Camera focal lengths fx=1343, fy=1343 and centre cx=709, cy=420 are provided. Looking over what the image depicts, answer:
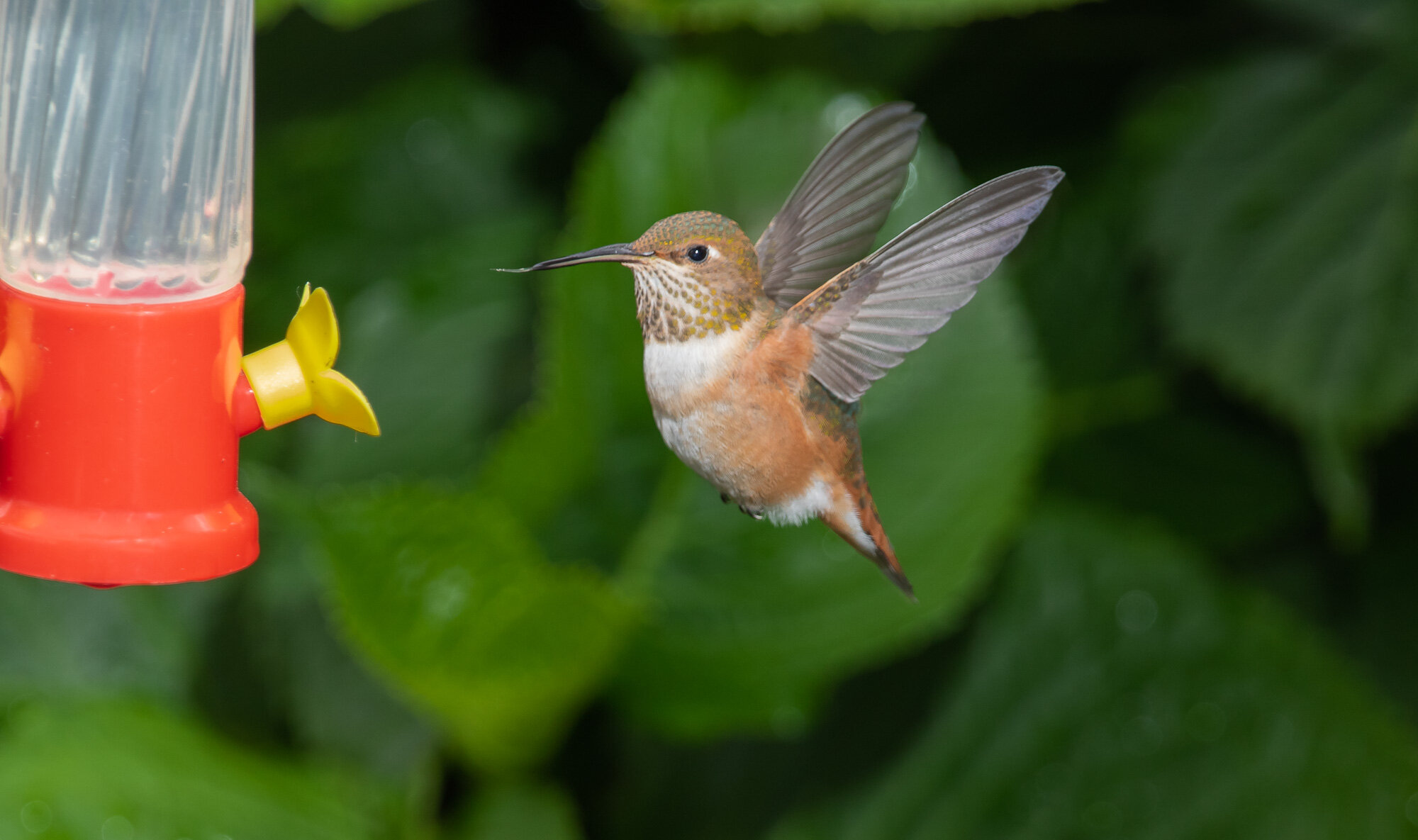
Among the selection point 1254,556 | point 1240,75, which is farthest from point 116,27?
point 1254,556

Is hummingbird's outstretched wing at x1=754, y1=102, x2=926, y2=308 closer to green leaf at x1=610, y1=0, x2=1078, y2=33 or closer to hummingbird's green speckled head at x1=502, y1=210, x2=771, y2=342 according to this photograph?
hummingbird's green speckled head at x1=502, y1=210, x2=771, y2=342

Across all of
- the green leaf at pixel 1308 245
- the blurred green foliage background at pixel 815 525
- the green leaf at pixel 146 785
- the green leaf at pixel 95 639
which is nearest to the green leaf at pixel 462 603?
the blurred green foliage background at pixel 815 525

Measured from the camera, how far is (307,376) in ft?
1.37

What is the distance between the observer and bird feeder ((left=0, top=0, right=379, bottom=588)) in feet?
1.35

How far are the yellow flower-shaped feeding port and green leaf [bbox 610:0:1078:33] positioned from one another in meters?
0.33

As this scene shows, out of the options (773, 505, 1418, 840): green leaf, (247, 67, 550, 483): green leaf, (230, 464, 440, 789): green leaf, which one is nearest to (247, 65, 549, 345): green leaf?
(247, 67, 550, 483): green leaf

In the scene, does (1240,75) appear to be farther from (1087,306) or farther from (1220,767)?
(1220,767)

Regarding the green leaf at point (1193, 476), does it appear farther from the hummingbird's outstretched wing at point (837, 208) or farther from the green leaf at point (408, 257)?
the hummingbird's outstretched wing at point (837, 208)

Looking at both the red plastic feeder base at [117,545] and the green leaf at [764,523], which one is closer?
the red plastic feeder base at [117,545]

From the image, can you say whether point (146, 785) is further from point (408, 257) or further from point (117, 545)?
point (408, 257)

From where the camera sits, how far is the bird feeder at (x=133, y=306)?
0.41m

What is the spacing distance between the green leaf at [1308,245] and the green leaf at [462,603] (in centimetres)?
59

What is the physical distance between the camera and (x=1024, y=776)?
1082 millimetres

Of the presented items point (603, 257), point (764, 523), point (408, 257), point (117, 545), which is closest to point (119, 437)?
point (117, 545)
